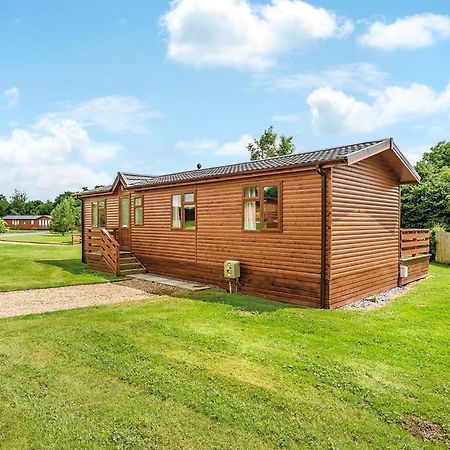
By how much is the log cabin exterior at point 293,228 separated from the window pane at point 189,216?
0.03 metres

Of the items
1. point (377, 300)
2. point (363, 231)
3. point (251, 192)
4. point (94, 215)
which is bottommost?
point (377, 300)

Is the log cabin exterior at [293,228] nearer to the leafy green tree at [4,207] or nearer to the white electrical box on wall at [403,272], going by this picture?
the white electrical box on wall at [403,272]

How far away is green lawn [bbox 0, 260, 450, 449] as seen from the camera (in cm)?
323

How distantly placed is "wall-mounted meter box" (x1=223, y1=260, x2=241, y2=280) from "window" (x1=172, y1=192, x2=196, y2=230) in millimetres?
2168

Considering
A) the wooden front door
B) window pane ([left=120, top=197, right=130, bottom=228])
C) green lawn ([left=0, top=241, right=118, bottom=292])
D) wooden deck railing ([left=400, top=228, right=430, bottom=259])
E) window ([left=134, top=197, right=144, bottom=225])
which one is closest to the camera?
green lawn ([left=0, top=241, right=118, bottom=292])

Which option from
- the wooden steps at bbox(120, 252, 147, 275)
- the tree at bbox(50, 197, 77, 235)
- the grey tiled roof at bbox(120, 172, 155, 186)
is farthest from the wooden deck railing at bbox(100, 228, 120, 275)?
the tree at bbox(50, 197, 77, 235)

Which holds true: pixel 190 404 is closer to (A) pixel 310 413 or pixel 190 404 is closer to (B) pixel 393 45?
(A) pixel 310 413

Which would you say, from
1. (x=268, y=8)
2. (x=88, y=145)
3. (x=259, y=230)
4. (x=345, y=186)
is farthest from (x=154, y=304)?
(x=88, y=145)

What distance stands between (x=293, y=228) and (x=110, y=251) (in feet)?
25.1

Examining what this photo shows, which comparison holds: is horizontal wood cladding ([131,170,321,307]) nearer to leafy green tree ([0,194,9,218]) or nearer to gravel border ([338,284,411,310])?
gravel border ([338,284,411,310])

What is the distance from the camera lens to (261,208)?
366 inches

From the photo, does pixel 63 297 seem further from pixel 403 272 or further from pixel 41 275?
pixel 403 272

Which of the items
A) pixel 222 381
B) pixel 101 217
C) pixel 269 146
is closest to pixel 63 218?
pixel 269 146

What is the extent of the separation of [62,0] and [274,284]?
36.6 ft
